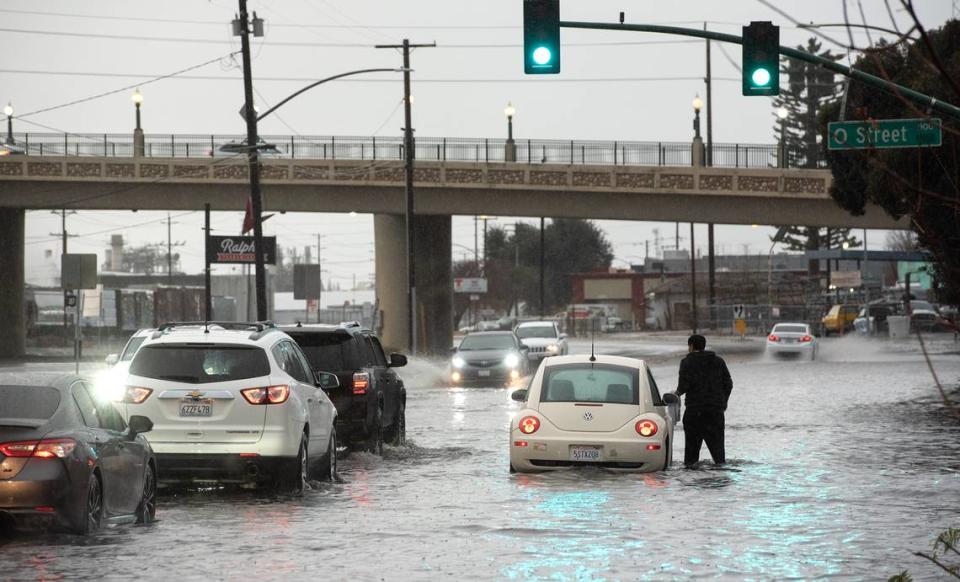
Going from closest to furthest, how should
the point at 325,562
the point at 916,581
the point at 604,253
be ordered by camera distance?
1. the point at 916,581
2. the point at 325,562
3. the point at 604,253

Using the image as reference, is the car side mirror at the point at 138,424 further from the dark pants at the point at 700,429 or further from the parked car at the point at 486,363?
the parked car at the point at 486,363

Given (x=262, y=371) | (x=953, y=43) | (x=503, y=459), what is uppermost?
(x=953, y=43)

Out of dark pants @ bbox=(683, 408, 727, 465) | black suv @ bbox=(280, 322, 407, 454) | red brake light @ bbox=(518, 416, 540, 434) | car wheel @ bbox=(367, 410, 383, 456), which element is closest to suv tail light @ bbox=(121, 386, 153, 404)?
red brake light @ bbox=(518, 416, 540, 434)

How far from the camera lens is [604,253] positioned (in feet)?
537

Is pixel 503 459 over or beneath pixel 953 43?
beneath

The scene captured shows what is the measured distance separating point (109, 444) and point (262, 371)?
3.48m

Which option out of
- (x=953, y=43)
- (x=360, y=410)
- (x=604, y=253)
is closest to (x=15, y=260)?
(x=953, y=43)

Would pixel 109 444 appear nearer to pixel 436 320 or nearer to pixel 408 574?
pixel 408 574

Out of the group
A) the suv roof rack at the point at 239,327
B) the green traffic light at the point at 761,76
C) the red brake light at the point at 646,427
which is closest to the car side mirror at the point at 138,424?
the suv roof rack at the point at 239,327

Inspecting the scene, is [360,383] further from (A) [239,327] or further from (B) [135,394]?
(B) [135,394]

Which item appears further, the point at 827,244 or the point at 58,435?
the point at 827,244

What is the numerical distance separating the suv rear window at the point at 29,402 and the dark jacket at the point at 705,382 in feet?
28.8

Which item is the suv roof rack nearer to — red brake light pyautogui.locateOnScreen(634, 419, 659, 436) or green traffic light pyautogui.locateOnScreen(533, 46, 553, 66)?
red brake light pyautogui.locateOnScreen(634, 419, 659, 436)

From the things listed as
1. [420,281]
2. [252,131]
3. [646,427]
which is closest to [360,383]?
[646,427]
